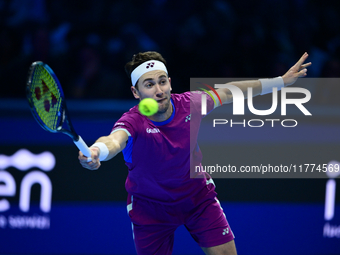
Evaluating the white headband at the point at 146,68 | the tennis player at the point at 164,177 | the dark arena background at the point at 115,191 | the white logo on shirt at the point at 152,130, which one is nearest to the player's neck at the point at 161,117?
the tennis player at the point at 164,177

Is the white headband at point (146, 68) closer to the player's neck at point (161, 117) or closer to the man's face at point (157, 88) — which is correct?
the man's face at point (157, 88)

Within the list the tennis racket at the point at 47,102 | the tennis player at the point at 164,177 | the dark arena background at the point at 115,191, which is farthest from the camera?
the dark arena background at the point at 115,191

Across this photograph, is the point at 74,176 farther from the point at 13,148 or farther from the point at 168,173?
the point at 168,173

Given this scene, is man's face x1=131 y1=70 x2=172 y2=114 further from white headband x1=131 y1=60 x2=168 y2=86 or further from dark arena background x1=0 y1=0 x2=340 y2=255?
dark arena background x1=0 y1=0 x2=340 y2=255

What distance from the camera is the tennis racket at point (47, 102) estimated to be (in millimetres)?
2406

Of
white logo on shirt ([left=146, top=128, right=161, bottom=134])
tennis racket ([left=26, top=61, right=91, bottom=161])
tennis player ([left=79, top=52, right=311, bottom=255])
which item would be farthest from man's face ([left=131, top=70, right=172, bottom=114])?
tennis racket ([left=26, top=61, right=91, bottom=161])

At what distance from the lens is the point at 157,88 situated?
324 cm

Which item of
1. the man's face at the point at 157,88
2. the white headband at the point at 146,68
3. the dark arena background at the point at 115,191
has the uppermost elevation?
the white headband at the point at 146,68

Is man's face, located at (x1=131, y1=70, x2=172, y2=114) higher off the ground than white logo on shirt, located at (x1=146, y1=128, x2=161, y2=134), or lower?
higher

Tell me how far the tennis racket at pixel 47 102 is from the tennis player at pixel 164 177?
1.86 ft

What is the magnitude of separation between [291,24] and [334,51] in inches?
30.7

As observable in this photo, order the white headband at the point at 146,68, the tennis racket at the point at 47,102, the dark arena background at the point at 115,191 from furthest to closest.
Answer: the dark arena background at the point at 115,191 < the white headband at the point at 146,68 < the tennis racket at the point at 47,102

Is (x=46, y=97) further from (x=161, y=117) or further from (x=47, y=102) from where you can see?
(x=161, y=117)

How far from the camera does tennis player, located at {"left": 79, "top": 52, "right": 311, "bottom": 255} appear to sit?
3.20 meters
